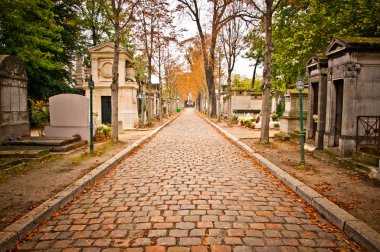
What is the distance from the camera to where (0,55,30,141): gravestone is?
28.8ft

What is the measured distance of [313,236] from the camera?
137 inches

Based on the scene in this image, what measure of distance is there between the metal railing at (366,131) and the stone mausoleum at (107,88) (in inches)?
588

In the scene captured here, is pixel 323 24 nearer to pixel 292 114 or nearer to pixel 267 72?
pixel 292 114

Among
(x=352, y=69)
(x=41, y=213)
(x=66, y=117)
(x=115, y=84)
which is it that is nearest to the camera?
(x=41, y=213)

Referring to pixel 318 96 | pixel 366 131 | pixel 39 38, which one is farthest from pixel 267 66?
pixel 39 38

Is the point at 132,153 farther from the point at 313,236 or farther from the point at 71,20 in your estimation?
the point at 71,20

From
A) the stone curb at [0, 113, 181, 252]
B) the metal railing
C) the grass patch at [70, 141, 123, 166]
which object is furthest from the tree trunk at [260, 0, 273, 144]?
the stone curb at [0, 113, 181, 252]

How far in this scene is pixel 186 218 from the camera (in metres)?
3.96

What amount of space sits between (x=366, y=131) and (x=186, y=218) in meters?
6.14

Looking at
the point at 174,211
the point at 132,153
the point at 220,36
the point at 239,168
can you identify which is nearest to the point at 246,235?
the point at 174,211

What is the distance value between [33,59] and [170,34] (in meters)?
A: 10.7

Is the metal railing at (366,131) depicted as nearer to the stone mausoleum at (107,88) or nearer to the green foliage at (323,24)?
the green foliage at (323,24)

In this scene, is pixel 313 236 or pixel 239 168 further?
pixel 239 168

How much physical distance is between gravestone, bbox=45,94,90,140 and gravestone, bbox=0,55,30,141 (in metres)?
1.37
